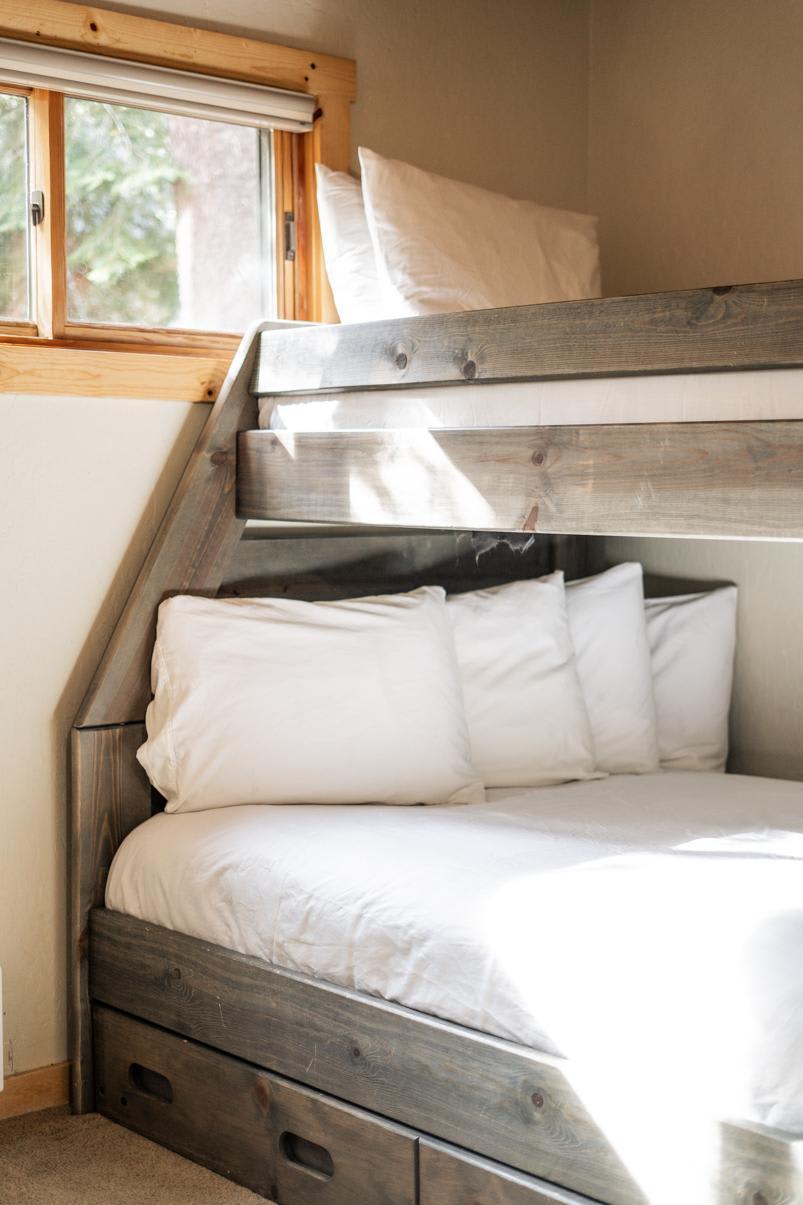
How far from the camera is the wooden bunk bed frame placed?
67.3 inches

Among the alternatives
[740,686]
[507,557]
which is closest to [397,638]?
[507,557]

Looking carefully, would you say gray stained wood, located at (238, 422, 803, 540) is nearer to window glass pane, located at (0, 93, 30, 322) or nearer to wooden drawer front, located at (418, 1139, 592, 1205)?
window glass pane, located at (0, 93, 30, 322)

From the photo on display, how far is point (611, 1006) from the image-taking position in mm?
1673

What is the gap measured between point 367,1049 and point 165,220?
162 centimetres

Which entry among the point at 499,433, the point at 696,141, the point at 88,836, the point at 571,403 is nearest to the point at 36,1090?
the point at 88,836

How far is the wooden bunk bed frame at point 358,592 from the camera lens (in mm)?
1709

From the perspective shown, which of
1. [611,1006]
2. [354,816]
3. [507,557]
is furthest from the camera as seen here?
[507,557]

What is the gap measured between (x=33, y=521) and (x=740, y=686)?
5.16ft

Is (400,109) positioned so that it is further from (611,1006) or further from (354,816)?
(611,1006)

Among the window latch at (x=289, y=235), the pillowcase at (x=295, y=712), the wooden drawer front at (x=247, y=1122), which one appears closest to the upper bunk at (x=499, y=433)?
the pillowcase at (x=295, y=712)

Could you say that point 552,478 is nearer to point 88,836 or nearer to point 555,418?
point 555,418

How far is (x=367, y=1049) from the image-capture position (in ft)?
6.38

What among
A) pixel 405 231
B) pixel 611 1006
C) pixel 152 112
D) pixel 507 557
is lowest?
pixel 611 1006

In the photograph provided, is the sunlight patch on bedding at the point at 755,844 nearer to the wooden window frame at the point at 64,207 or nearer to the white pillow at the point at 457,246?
the white pillow at the point at 457,246
